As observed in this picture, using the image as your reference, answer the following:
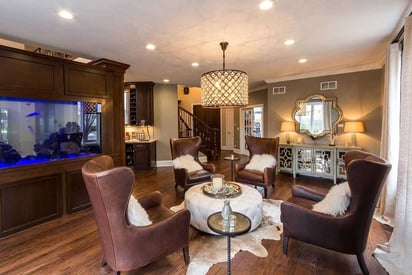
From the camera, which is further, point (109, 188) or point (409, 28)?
point (409, 28)

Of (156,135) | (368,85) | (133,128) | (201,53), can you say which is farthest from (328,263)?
(133,128)

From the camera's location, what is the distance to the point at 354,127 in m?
4.84

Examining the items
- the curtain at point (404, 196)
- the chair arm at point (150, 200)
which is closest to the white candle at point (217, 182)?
the chair arm at point (150, 200)

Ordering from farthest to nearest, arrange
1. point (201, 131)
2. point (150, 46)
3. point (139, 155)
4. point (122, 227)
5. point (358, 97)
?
point (201, 131), point (139, 155), point (358, 97), point (150, 46), point (122, 227)

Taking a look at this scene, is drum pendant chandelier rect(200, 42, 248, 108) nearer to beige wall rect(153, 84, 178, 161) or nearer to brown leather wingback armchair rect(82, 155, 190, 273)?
brown leather wingback armchair rect(82, 155, 190, 273)

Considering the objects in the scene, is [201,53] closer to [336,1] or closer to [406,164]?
[336,1]

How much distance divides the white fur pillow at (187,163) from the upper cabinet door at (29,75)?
234 cm

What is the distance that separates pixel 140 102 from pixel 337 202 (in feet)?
19.9

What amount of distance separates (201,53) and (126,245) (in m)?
3.23

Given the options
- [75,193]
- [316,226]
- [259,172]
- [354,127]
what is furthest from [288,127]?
[75,193]

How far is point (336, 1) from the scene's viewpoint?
7.39 feet

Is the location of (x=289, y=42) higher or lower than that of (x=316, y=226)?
higher

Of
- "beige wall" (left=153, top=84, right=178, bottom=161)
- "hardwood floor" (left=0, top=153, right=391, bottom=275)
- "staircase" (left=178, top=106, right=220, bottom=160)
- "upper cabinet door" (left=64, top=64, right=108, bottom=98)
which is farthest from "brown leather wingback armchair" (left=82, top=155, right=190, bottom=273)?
"staircase" (left=178, top=106, right=220, bottom=160)

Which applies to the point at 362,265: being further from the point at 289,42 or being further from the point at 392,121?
the point at 289,42
